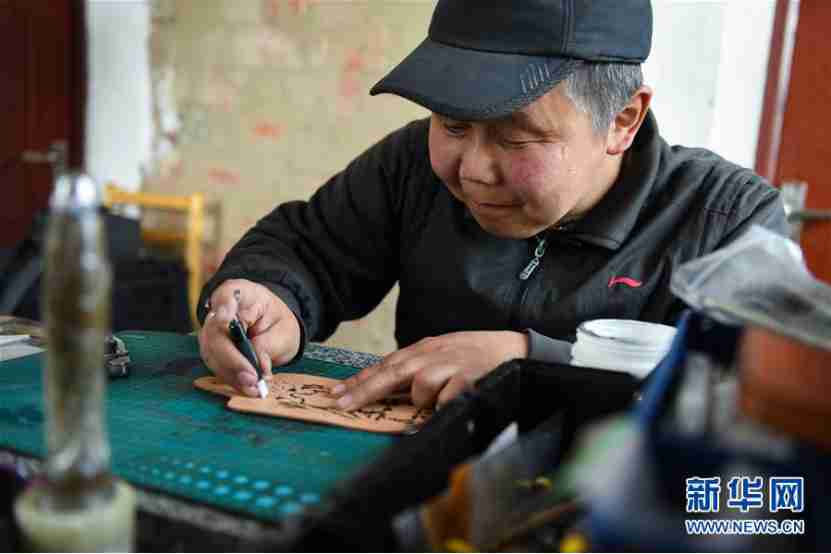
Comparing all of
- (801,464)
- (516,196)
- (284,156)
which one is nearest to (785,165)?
(516,196)

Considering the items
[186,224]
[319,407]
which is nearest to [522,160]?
[319,407]

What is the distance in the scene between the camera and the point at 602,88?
1086 millimetres

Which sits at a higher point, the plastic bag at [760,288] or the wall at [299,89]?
the wall at [299,89]

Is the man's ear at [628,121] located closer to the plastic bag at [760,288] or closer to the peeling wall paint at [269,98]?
the plastic bag at [760,288]

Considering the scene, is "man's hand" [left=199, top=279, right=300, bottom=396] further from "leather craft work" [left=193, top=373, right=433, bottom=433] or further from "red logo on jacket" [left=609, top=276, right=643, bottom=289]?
"red logo on jacket" [left=609, top=276, right=643, bottom=289]

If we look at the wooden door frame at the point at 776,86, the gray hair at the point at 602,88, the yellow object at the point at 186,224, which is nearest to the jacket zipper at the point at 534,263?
the gray hair at the point at 602,88

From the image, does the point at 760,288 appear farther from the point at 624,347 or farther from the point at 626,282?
the point at 626,282

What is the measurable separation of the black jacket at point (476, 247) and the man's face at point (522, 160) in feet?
0.50

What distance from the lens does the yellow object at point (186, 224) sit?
11.2 ft

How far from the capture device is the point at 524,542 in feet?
1.92

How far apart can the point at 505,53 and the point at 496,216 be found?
0.25m

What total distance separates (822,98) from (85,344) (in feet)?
8.58

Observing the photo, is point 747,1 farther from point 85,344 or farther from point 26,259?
point 85,344

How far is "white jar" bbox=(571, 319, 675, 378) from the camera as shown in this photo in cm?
86
